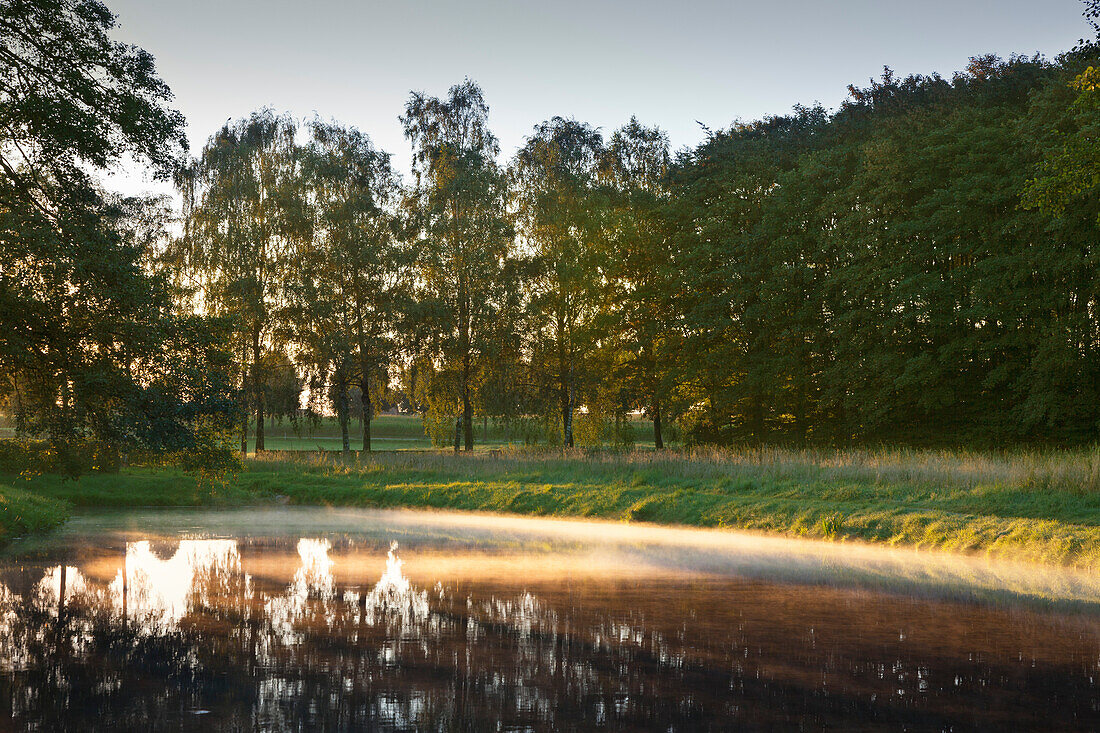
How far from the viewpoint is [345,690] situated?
28.2ft

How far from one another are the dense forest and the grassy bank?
838 centimetres

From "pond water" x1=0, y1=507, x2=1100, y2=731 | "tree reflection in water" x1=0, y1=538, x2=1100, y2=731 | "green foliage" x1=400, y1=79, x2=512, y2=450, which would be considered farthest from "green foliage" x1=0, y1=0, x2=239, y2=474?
"green foliage" x1=400, y1=79, x2=512, y2=450

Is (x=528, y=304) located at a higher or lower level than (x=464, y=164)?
lower

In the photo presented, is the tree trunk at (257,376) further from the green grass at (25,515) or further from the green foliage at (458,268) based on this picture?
the green grass at (25,515)

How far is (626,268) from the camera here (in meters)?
54.2

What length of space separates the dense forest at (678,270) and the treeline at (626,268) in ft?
0.48

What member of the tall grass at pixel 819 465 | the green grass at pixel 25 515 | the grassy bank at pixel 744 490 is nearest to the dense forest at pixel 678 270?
the tall grass at pixel 819 465

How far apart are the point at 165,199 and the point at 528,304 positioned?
1973 cm

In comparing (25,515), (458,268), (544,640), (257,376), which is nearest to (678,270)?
(458,268)

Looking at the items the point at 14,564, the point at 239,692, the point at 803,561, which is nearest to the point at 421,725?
the point at 239,692

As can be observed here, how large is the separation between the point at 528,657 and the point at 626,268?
4526cm

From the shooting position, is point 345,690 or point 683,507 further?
point 683,507

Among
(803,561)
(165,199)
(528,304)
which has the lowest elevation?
(803,561)

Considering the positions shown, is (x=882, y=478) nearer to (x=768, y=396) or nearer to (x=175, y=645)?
(x=175, y=645)
